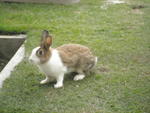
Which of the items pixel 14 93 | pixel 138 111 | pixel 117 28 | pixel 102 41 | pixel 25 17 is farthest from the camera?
pixel 25 17

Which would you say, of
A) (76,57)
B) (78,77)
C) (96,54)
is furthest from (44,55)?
(96,54)

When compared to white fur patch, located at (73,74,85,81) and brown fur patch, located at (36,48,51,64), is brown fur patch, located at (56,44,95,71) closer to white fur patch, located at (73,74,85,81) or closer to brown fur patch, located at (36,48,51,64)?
white fur patch, located at (73,74,85,81)

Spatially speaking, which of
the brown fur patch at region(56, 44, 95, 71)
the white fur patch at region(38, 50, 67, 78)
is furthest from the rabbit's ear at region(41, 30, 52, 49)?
the brown fur patch at region(56, 44, 95, 71)

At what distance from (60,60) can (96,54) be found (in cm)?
150

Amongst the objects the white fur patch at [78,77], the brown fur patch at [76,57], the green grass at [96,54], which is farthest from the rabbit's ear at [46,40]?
the white fur patch at [78,77]

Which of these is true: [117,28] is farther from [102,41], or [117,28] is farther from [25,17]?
[25,17]

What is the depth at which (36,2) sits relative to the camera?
1072 centimetres

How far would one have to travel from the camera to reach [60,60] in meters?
5.20

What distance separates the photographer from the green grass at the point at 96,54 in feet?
15.6

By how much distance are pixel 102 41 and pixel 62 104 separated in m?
2.84

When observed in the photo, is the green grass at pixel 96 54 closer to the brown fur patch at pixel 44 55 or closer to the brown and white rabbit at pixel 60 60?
the brown and white rabbit at pixel 60 60

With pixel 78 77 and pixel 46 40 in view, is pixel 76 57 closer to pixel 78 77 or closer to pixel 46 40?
pixel 78 77

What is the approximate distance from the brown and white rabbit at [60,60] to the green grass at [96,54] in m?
0.15

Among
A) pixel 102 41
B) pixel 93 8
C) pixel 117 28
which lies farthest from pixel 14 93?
pixel 93 8
